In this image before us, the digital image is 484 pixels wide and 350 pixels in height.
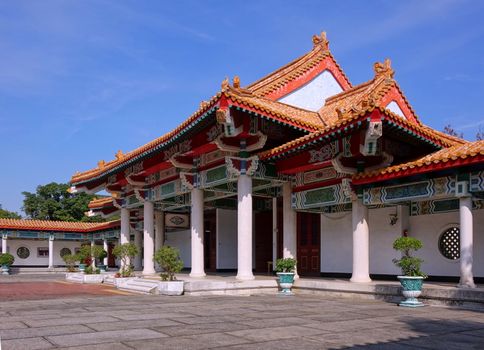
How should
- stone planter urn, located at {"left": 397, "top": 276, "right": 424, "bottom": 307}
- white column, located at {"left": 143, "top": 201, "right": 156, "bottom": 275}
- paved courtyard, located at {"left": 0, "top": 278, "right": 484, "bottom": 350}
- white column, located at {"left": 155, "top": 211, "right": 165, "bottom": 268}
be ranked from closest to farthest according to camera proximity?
paved courtyard, located at {"left": 0, "top": 278, "right": 484, "bottom": 350} < stone planter urn, located at {"left": 397, "top": 276, "right": 424, "bottom": 307} < white column, located at {"left": 143, "top": 201, "right": 156, "bottom": 275} < white column, located at {"left": 155, "top": 211, "right": 165, "bottom": 268}

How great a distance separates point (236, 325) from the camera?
8.29 m

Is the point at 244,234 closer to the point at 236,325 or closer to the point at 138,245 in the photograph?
the point at 236,325

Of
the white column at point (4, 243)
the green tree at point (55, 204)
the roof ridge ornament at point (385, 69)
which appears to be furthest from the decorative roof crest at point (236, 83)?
the green tree at point (55, 204)

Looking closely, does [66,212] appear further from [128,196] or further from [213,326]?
[213,326]

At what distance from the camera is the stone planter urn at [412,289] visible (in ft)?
35.8

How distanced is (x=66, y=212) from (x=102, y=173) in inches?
1478

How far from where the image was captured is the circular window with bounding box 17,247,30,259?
132 feet

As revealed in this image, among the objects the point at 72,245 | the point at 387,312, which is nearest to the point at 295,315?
the point at 387,312

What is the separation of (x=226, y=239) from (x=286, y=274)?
767cm

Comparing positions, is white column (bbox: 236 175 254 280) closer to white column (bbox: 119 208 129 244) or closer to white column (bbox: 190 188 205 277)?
white column (bbox: 190 188 205 277)

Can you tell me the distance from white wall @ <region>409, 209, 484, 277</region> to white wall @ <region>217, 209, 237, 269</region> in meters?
8.90

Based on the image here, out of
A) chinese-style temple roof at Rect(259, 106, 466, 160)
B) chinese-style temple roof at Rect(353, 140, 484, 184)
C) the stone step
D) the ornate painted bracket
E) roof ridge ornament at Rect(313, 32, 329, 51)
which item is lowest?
the stone step

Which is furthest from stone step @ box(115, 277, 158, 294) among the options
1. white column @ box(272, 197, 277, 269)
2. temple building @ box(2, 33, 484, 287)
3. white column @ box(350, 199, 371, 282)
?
white column @ box(350, 199, 371, 282)

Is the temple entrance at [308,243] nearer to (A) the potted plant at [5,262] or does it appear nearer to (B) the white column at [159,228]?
(B) the white column at [159,228]
